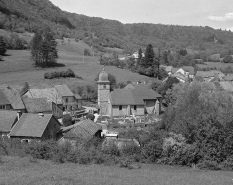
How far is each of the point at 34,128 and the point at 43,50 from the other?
57237 millimetres

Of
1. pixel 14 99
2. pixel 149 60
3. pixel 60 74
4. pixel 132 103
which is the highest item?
pixel 149 60

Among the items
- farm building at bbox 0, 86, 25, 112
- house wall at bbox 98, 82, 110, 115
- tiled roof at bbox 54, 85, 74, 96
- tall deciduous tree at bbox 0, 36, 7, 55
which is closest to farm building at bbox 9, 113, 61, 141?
farm building at bbox 0, 86, 25, 112

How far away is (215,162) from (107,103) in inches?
1186

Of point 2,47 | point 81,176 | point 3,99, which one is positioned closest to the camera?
point 81,176

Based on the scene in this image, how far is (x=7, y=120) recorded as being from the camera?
3284cm

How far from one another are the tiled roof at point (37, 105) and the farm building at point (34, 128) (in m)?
13.7

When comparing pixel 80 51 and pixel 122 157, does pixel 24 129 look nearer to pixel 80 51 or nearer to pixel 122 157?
pixel 122 157

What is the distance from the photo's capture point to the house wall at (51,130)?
101 feet

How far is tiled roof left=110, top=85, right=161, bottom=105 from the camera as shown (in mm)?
50531

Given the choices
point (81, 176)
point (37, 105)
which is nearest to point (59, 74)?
point (37, 105)

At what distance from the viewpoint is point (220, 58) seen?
501 feet

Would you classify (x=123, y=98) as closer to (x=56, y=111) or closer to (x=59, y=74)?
(x=56, y=111)

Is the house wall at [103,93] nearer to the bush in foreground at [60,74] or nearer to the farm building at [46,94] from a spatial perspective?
the farm building at [46,94]

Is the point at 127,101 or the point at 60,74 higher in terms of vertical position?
the point at 60,74
